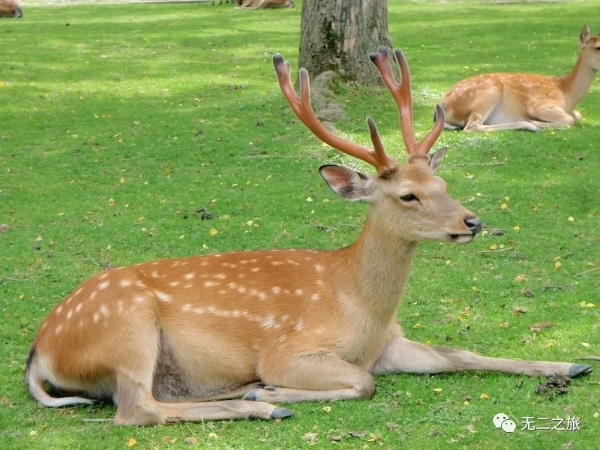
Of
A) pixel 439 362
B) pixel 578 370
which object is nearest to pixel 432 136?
pixel 439 362

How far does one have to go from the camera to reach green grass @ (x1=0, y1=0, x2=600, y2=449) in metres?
5.07

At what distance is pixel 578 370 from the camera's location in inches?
213

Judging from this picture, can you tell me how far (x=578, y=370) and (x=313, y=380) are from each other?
1.40 meters

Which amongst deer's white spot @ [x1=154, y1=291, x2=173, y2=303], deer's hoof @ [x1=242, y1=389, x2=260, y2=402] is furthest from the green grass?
deer's white spot @ [x1=154, y1=291, x2=173, y2=303]

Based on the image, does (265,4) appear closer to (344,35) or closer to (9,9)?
(9,9)

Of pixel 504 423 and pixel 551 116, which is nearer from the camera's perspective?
pixel 504 423

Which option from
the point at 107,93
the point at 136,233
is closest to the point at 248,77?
the point at 107,93

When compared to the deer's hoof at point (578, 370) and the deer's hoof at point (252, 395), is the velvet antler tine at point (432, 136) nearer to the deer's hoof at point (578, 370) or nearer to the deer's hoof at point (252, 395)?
the deer's hoof at point (578, 370)

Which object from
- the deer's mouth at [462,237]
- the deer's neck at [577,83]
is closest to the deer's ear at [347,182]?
the deer's mouth at [462,237]

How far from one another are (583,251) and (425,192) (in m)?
2.63

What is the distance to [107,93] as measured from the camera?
13.3m

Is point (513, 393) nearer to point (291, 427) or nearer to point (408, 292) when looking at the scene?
point (291, 427)

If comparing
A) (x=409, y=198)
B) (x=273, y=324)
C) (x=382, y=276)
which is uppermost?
(x=409, y=198)

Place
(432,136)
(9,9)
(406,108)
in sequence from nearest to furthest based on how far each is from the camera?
(432,136), (406,108), (9,9)
